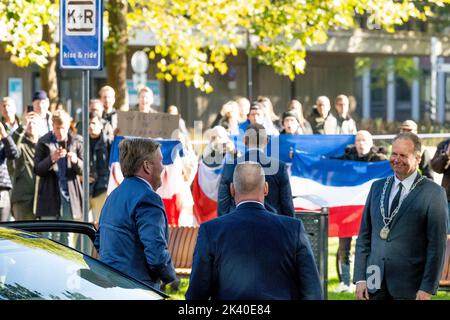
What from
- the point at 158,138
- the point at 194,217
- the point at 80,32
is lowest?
the point at 194,217

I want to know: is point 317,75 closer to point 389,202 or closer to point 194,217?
point 194,217

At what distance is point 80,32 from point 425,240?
3611mm

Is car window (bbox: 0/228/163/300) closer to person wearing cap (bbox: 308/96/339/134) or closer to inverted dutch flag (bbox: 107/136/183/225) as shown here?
inverted dutch flag (bbox: 107/136/183/225)

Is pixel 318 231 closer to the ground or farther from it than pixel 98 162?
closer to the ground

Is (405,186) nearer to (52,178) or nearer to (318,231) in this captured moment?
(318,231)

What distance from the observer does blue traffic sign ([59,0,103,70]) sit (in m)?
9.88

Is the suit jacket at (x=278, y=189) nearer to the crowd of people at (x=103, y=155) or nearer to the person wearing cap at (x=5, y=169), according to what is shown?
the crowd of people at (x=103, y=155)

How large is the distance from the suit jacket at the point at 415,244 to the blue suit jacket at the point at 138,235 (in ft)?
5.14

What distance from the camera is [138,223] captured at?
23.7 feet

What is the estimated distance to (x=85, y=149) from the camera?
991 centimetres

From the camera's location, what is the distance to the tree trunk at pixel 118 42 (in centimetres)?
2383

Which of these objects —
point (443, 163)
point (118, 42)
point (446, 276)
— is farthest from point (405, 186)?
point (118, 42)

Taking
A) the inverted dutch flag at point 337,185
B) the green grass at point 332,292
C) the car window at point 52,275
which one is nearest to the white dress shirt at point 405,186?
the car window at point 52,275
